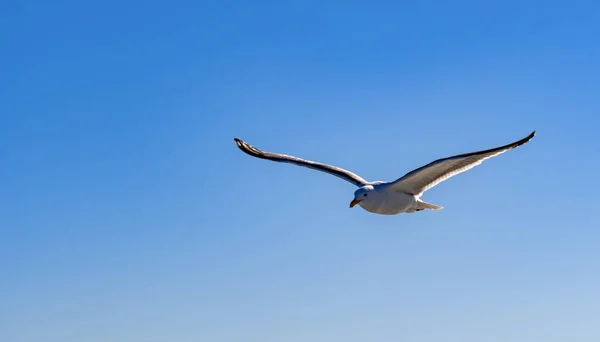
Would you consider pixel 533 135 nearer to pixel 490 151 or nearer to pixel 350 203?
pixel 490 151

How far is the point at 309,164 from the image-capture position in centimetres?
2878

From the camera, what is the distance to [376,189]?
81.3ft

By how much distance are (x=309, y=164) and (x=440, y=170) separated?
6312 millimetres

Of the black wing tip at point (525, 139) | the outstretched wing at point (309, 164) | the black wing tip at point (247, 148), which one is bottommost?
the black wing tip at point (525, 139)

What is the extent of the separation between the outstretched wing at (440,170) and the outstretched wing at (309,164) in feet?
6.76

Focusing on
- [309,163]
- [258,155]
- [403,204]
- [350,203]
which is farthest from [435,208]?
[258,155]

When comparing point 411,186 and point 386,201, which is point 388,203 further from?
point 411,186

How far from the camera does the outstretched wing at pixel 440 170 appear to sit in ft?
73.2

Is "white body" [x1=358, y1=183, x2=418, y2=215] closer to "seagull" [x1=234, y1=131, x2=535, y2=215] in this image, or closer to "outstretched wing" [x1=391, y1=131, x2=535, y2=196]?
"seagull" [x1=234, y1=131, x2=535, y2=215]

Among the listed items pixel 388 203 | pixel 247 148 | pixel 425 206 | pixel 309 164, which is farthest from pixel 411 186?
pixel 247 148

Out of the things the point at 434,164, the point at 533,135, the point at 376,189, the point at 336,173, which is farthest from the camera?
the point at 336,173

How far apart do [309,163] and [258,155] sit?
2.70 meters

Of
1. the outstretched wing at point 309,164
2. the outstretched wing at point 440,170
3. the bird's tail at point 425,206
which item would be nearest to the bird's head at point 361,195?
the outstretched wing at point 440,170

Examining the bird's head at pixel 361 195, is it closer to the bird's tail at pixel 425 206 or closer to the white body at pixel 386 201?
the white body at pixel 386 201
